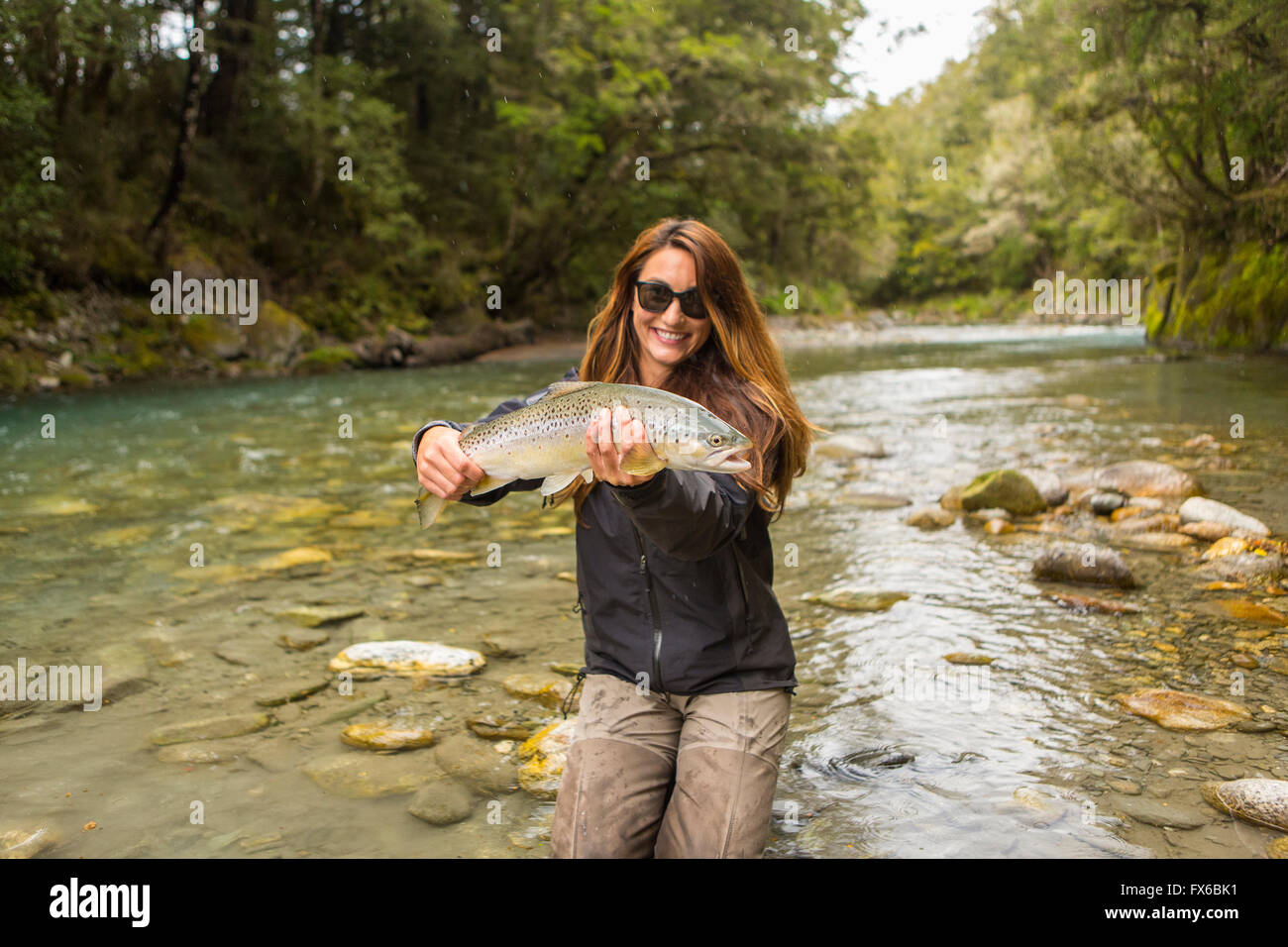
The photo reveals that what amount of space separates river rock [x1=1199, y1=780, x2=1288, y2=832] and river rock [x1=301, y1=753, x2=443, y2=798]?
117 inches

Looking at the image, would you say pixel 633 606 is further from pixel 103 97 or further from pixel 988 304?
pixel 988 304

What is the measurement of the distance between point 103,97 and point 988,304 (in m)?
53.0

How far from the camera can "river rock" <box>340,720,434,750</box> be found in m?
4.12

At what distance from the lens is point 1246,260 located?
20172 mm

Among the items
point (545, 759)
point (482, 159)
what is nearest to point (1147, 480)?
point (545, 759)

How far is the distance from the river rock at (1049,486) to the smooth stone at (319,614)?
231 inches

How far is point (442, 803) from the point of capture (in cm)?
363

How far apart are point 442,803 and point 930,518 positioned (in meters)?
5.53

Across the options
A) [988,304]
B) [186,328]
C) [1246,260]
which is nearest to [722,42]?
[1246,260]

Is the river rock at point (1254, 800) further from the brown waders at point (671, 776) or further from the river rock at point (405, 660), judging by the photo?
the river rock at point (405, 660)

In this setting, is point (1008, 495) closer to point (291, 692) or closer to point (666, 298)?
point (666, 298)

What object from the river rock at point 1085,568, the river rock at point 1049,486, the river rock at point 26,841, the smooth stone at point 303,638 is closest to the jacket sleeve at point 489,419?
the river rock at point 26,841

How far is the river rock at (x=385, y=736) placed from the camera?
4.12 metres

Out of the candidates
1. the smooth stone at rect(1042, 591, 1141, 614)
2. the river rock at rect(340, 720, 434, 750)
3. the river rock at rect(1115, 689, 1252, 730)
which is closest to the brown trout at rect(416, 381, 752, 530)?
the river rock at rect(340, 720, 434, 750)
